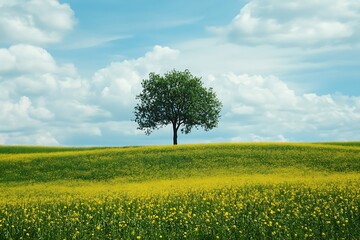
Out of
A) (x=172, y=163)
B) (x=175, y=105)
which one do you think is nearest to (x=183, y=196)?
(x=172, y=163)

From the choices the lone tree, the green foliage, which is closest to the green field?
the green foliage

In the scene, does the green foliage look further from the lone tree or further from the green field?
the lone tree

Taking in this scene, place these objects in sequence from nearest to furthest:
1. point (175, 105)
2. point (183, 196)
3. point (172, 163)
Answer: point (183, 196) < point (172, 163) < point (175, 105)

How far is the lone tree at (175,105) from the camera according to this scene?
2643 inches

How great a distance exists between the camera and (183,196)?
21969 mm

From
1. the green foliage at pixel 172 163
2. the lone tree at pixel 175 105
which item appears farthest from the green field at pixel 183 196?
the lone tree at pixel 175 105

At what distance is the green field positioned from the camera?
1547 cm

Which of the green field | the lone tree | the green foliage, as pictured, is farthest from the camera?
the lone tree

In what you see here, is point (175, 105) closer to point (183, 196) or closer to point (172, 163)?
point (172, 163)

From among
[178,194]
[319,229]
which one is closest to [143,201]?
[178,194]

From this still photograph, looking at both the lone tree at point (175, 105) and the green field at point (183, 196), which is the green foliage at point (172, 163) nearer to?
the green field at point (183, 196)

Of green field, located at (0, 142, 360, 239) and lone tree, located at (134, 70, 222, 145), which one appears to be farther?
lone tree, located at (134, 70, 222, 145)

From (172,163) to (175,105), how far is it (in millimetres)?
27062

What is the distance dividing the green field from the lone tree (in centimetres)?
1816
